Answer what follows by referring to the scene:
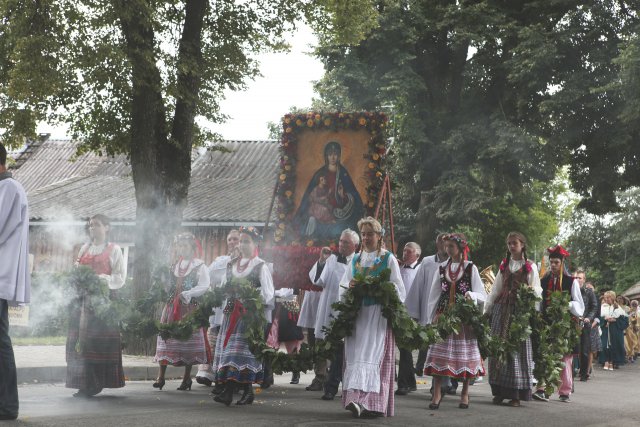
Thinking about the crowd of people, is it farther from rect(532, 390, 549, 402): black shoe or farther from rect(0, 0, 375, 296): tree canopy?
rect(0, 0, 375, 296): tree canopy

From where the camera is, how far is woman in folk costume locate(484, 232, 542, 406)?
488 inches

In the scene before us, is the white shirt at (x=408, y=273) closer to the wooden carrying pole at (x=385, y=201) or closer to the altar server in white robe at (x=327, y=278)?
the wooden carrying pole at (x=385, y=201)

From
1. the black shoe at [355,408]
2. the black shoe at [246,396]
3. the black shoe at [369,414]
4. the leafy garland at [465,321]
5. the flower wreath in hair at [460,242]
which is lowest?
the black shoe at [369,414]

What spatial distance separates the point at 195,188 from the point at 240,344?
2591 centimetres

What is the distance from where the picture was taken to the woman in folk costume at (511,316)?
12.4 metres

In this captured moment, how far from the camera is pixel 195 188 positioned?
1431 inches

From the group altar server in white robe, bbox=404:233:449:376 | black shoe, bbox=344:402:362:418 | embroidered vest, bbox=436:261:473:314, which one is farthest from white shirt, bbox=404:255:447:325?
black shoe, bbox=344:402:362:418

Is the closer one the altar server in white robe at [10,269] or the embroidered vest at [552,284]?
the altar server in white robe at [10,269]

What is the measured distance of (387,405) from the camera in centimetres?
1016

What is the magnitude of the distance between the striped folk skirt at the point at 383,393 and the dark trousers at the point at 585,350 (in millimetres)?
9590

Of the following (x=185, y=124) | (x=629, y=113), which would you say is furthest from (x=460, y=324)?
(x=629, y=113)

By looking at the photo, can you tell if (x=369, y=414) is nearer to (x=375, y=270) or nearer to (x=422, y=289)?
(x=375, y=270)

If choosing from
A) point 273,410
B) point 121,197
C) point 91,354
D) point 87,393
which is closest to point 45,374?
point 87,393

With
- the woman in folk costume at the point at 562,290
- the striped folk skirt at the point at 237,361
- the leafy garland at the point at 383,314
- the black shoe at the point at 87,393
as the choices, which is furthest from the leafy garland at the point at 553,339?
the black shoe at the point at 87,393
